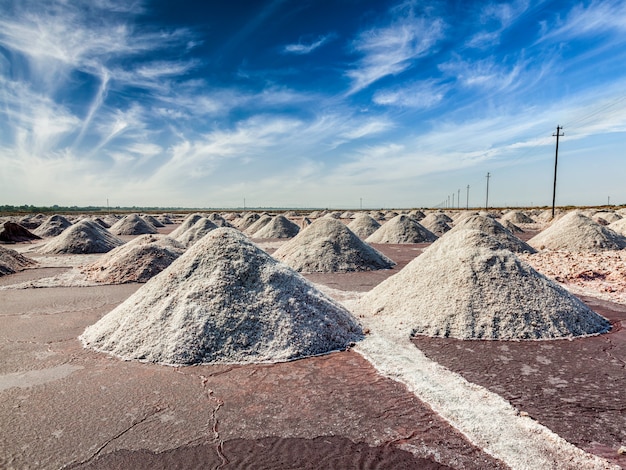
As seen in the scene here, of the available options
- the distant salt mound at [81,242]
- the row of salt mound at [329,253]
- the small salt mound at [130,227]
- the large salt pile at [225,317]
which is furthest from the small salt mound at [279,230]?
the large salt pile at [225,317]

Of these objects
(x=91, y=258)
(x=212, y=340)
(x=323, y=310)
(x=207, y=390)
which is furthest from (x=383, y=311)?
(x=91, y=258)

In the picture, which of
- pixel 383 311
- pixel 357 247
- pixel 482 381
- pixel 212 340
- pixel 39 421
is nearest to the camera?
pixel 39 421

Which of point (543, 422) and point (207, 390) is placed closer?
point (543, 422)

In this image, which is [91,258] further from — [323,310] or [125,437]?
[125,437]

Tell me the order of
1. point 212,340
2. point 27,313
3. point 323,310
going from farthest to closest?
1. point 27,313
2. point 323,310
3. point 212,340

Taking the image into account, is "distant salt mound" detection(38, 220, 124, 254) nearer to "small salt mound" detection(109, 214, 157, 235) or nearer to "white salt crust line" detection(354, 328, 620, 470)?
"small salt mound" detection(109, 214, 157, 235)

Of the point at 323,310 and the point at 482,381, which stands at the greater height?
the point at 323,310
